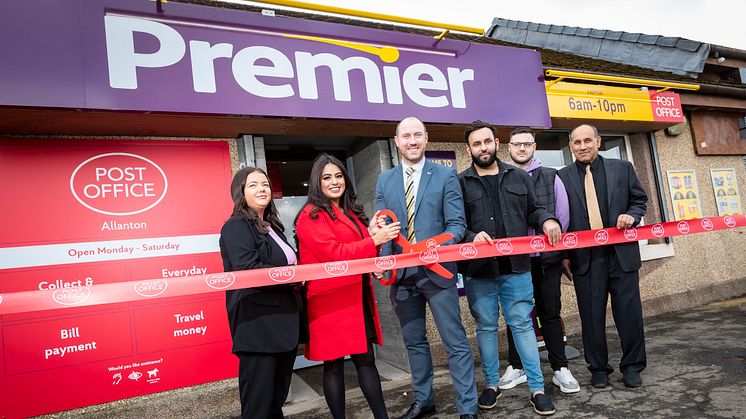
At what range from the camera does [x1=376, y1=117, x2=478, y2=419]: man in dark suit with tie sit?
9.46 feet

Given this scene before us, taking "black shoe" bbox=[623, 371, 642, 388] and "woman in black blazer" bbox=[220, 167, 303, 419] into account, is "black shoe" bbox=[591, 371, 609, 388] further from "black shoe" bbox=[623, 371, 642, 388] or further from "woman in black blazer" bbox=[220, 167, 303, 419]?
"woman in black blazer" bbox=[220, 167, 303, 419]

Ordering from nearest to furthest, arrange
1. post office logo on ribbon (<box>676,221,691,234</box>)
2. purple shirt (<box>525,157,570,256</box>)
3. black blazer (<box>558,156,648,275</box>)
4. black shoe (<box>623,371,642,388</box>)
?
black shoe (<box>623,371,642,388</box>), black blazer (<box>558,156,648,275</box>), purple shirt (<box>525,157,570,256</box>), post office logo on ribbon (<box>676,221,691,234</box>)

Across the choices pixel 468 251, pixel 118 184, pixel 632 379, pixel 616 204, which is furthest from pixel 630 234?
pixel 118 184

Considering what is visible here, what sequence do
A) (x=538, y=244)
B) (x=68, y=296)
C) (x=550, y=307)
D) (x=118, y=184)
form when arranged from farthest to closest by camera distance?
1. (x=118, y=184)
2. (x=550, y=307)
3. (x=538, y=244)
4. (x=68, y=296)

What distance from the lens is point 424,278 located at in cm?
296

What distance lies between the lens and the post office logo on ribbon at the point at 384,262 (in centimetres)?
277

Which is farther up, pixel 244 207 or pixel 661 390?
pixel 244 207

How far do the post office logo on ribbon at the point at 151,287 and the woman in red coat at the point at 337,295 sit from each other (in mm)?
813

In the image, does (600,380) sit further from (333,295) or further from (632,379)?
(333,295)

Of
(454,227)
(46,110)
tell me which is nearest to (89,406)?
(46,110)

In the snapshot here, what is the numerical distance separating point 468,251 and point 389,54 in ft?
7.85

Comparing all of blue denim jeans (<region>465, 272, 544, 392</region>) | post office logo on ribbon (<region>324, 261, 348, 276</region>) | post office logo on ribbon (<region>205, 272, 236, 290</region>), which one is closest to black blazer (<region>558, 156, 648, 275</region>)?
blue denim jeans (<region>465, 272, 544, 392</region>)

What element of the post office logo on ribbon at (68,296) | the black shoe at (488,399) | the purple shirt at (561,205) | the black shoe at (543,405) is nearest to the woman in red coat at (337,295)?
the black shoe at (488,399)

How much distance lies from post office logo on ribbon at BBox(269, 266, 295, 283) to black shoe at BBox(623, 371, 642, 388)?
2.61 meters
